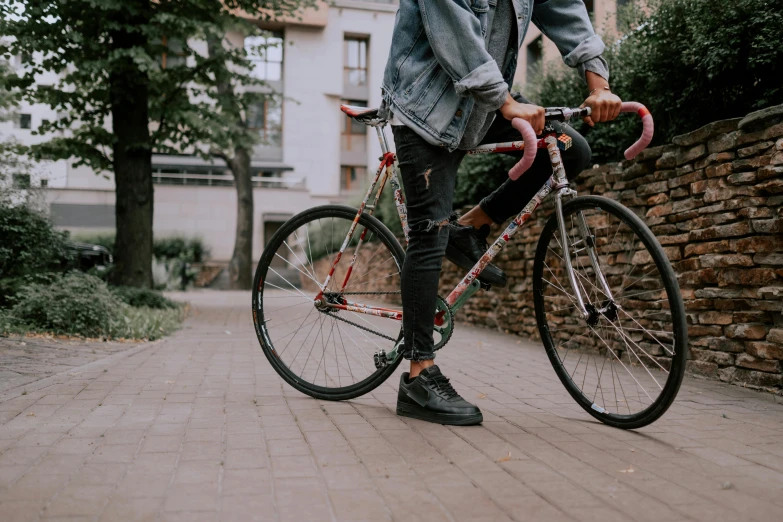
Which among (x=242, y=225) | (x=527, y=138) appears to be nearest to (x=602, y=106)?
(x=527, y=138)

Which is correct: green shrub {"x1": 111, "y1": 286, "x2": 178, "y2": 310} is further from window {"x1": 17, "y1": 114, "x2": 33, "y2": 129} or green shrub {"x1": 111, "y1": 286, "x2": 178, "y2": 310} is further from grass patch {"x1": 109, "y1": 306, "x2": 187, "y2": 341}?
window {"x1": 17, "y1": 114, "x2": 33, "y2": 129}

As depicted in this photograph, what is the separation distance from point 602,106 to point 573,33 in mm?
509

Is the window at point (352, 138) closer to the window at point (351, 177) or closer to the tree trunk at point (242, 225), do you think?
the window at point (351, 177)

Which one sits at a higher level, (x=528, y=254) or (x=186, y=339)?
(x=528, y=254)

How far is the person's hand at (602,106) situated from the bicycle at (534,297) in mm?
54

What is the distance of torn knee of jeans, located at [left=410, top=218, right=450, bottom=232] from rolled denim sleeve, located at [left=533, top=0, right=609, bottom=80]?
2.88ft

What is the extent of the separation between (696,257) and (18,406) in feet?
12.8

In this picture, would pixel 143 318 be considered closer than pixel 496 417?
No

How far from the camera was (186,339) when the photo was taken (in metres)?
6.84

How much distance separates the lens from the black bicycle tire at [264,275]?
3449 millimetres

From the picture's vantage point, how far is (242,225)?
71.0ft

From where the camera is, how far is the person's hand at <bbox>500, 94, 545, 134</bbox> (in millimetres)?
2771

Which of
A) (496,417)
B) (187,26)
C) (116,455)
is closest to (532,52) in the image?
(187,26)

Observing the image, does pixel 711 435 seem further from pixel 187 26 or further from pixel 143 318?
pixel 187 26
